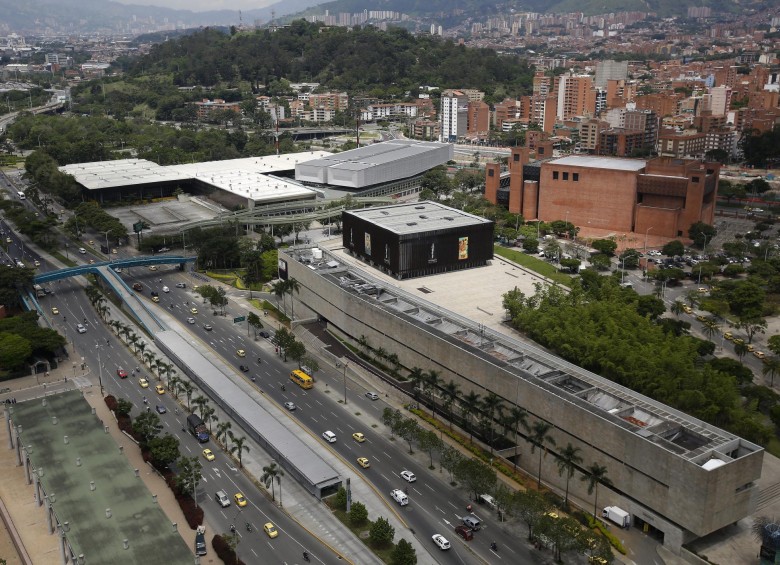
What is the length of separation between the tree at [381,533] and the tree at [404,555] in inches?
61.0

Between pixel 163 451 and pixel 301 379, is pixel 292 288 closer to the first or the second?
pixel 301 379

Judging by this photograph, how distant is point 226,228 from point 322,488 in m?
54.4

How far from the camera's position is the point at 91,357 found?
61.6 metres

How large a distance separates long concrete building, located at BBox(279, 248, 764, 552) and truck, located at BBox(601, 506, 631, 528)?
476mm

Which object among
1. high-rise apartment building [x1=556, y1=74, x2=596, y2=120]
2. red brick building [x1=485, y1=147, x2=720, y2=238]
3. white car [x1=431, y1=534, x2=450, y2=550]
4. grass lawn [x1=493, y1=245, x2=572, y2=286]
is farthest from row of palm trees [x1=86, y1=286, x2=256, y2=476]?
high-rise apartment building [x1=556, y1=74, x2=596, y2=120]

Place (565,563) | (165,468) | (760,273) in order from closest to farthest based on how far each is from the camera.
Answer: (565,563) < (165,468) < (760,273)

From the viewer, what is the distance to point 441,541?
37.4 meters

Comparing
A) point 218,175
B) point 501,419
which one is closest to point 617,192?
point 501,419

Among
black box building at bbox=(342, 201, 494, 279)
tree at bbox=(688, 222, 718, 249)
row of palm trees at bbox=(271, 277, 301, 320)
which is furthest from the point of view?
tree at bbox=(688, 222, 718, 249)

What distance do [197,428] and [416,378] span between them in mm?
14705

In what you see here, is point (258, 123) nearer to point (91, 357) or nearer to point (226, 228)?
point (226, 228)

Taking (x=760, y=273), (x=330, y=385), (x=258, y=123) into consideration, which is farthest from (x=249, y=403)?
(x=258, y=123)

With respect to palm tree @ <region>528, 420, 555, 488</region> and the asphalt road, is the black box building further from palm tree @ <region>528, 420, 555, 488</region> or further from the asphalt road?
palm tree @ <region>528, 420, 555, 488</region>

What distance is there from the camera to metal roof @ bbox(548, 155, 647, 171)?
96125 millimetres
